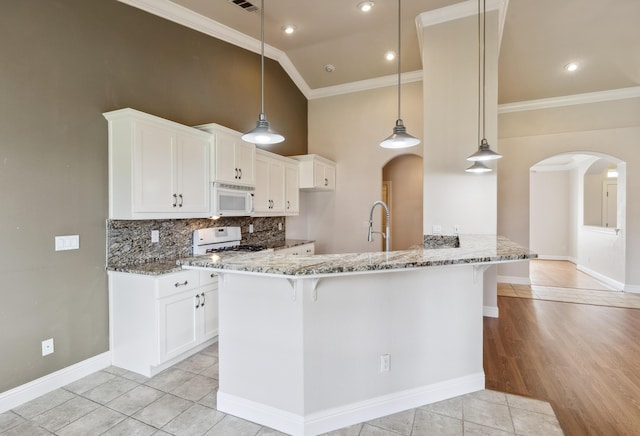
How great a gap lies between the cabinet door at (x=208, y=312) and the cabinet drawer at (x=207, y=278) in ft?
0.17

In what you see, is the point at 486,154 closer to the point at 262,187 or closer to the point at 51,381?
the point at 262,187

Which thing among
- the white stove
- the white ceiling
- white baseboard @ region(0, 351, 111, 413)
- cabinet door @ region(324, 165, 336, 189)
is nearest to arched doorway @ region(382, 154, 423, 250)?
cabinet door @ region(324, 165, 336, 189)

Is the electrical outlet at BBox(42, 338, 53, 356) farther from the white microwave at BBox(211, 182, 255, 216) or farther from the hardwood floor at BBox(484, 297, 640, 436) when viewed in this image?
the hardwood floor at BBox(484, 297, 640, 436)

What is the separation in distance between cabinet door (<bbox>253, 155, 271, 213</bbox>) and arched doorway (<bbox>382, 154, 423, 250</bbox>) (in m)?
3.16

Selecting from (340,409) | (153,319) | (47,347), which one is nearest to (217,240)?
(153,319)

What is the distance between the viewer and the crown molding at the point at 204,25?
3.17 meters

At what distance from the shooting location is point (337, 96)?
591 centimetres

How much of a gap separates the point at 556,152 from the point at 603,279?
9.10 ft

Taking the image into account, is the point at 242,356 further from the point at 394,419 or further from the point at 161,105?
the point at 161,105

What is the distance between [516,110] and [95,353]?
7006 mm

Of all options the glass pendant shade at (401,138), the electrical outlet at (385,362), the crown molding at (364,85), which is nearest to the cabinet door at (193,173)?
the glass pendant shade at (401,138)

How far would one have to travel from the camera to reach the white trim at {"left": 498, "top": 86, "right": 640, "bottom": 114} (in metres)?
4.96

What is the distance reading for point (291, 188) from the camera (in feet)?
16.7

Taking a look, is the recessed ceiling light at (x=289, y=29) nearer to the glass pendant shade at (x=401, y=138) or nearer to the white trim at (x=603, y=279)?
the glass pendant shade at (x=401, y=138)
